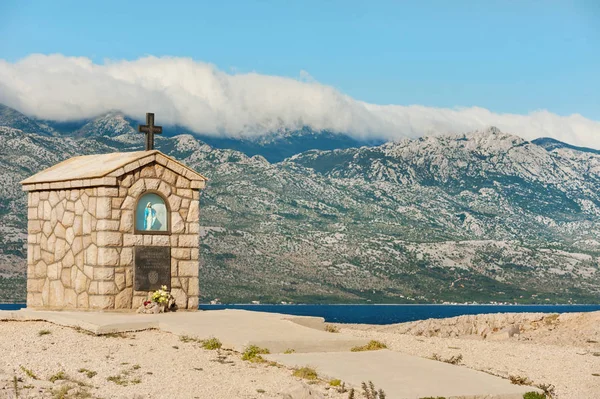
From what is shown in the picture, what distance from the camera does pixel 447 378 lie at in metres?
15.6

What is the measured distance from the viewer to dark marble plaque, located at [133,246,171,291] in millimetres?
23422

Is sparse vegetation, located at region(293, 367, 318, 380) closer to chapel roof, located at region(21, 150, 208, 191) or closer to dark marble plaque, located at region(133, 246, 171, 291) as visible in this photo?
dark marble plaque, located at region(133, 246, 171, 291)

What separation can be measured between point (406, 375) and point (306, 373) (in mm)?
1942

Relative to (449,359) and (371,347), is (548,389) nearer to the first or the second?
(449,359)

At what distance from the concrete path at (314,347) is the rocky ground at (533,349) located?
1567 mm

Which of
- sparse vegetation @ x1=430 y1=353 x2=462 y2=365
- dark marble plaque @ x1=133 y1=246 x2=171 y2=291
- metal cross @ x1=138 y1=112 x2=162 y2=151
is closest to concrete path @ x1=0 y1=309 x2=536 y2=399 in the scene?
sparse vegetation @ x1=430 y1=353 x2=462 y2=365

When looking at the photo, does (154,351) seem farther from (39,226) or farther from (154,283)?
(39,226)

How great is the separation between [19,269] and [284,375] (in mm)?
190499

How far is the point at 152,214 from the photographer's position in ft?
79.2

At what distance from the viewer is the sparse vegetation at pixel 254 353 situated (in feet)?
54.6

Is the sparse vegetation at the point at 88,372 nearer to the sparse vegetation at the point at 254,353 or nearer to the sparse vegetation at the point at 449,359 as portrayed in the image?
the sparse vegetation at the point at 254,353

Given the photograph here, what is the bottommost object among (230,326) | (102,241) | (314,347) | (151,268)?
(314,347)

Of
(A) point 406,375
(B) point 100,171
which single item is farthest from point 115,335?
(A) point 406,375

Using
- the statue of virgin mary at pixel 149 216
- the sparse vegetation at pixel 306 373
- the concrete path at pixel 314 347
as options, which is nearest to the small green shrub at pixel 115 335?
the concrete path at pixel 314 347
